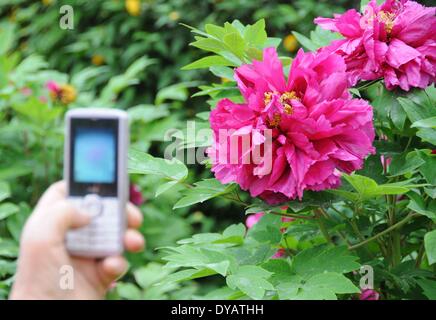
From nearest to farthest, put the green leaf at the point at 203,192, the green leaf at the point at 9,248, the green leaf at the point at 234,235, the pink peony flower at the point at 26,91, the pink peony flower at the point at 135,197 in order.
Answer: the green leaf at the point at 203,192, the green leaf at the point at 234,235, the green leaf at the point at 9,248, the pink peony flower at the point at 135,197, the pink peony flower at the point at 26,91

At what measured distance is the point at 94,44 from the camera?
3.64 meters

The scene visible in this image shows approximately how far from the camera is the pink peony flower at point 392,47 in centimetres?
119

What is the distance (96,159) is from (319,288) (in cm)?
45

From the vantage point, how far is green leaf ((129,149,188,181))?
3.98 feet

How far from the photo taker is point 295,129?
1.11 meters

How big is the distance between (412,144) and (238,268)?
0.39 metres

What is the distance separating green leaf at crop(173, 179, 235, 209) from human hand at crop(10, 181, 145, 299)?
15.7 inches

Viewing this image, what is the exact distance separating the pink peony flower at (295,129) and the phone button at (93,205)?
1.21ft

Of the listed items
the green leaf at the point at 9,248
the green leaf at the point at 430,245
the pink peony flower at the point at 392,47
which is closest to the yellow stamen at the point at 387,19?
the pink peony flower at the point at 392,47

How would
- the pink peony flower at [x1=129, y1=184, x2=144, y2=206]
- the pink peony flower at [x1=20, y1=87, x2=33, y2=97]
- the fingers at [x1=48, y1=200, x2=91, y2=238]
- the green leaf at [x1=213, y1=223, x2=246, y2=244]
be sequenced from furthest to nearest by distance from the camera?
the pink peony flower at [x1=20, y1=87, x2=33, y2=97] < the pink peony flower at [x1=129, y1=184, x2=144, y2=206] < the green leaf at [x1=213, y1=223, x2=246, y2=244] < the fingers at [x1=48, y1=200, x2=91, y2=238]

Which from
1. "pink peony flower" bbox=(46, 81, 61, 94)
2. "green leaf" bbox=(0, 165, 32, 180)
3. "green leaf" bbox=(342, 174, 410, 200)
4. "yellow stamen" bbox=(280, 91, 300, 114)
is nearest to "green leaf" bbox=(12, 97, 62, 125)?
"green leaf" bbox=(0, 165, 32, 180)

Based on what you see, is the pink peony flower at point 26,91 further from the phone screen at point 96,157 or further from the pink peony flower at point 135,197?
the phone screen at point 96,157

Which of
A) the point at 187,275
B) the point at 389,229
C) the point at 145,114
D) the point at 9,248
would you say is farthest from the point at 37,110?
the point at 389,229

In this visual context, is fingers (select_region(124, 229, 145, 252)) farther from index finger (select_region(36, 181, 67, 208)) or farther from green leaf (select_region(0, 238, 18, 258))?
green leaf (select_region(0, 238, 18, 258))
